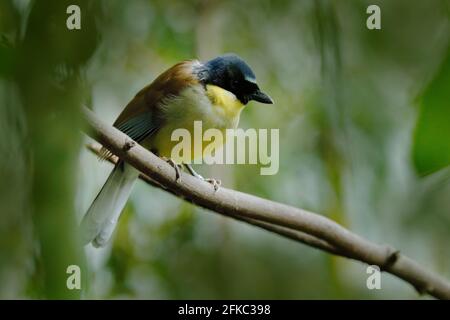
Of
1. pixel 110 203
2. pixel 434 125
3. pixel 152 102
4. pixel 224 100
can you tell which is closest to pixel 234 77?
pixel 224 100

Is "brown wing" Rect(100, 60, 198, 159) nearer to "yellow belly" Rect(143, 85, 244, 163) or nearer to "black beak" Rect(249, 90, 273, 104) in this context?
"yellow belly" Rect(143, 85, 244, 163)

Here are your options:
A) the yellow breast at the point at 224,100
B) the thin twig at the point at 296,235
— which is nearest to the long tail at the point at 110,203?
the thin twig at the point at 296,235

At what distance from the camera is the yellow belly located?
1158 millimetres

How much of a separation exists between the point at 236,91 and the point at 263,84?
8cm

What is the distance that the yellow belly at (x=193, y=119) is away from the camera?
45.6 inches

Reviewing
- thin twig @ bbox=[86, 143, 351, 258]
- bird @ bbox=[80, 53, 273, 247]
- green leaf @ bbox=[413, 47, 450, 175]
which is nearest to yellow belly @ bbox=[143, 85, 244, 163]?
bird @ bbox=[80, 53, 273, 247]

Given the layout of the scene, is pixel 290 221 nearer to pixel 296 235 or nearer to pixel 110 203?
pixel 296 235

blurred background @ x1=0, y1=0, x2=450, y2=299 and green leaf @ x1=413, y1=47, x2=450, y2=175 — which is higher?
blurred background @ x1=0, y1=0, x2=450, y2=299

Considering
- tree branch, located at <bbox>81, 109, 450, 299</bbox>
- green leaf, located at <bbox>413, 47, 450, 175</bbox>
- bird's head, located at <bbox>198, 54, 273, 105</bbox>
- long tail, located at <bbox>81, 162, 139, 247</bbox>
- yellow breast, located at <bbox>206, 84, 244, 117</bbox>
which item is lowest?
green leaf, located at <bbox>413, 47, 450, 175</bbox>

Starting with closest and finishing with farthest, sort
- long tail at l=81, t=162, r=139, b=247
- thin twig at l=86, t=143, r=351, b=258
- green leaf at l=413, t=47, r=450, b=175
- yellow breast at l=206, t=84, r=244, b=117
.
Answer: green leaf at l=413, t=47, r=450, b=175 → thin twig at l=86, t=143, r=351, b=258 → long tail at l=81, t=162, r=139, b=247 → yellow breast at l=206, t=84, r=244, b=117

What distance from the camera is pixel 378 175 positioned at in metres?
1.13

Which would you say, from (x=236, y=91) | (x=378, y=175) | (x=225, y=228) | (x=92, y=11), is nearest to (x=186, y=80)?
(x=236, y=91)

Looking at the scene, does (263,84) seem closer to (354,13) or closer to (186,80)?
(186,80)

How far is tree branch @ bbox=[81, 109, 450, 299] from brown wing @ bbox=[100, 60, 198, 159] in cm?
25
